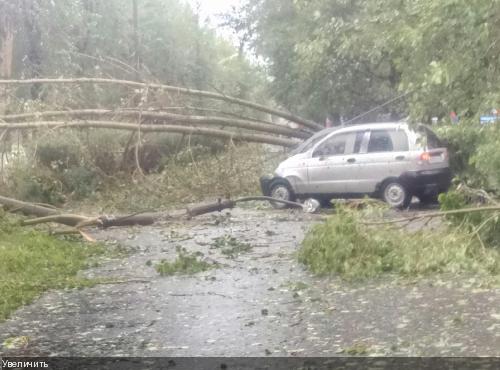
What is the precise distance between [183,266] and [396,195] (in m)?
5.97

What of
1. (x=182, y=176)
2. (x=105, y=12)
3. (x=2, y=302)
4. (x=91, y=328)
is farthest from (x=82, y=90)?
(x=105, y=12)

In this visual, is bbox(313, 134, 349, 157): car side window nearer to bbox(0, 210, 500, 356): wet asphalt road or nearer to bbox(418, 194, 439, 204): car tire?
bbox(418, 194, 439, 204): car tire

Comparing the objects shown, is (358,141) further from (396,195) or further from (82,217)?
(82,217)

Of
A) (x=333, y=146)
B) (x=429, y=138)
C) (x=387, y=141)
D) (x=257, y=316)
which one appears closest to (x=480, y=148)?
(x=257, y=316)

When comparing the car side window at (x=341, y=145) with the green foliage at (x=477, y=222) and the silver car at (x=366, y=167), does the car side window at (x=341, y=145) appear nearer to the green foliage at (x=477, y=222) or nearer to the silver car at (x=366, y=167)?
the silver car at (x=366, y=167)

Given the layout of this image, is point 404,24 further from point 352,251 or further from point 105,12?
point 105,12

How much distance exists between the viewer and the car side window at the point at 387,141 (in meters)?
14.2

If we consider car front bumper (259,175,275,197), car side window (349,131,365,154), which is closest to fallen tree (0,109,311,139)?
car front bumper (259,175,275,197)

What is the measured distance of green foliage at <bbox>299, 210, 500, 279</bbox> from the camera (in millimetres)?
8055

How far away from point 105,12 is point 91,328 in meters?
24.6

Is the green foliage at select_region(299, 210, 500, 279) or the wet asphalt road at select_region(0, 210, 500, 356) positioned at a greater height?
the green foliage at select_region(299, 210, 500, 279)

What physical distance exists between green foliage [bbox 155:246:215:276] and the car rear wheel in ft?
17.9

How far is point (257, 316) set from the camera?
700cm

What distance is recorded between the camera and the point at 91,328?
6.79 m
